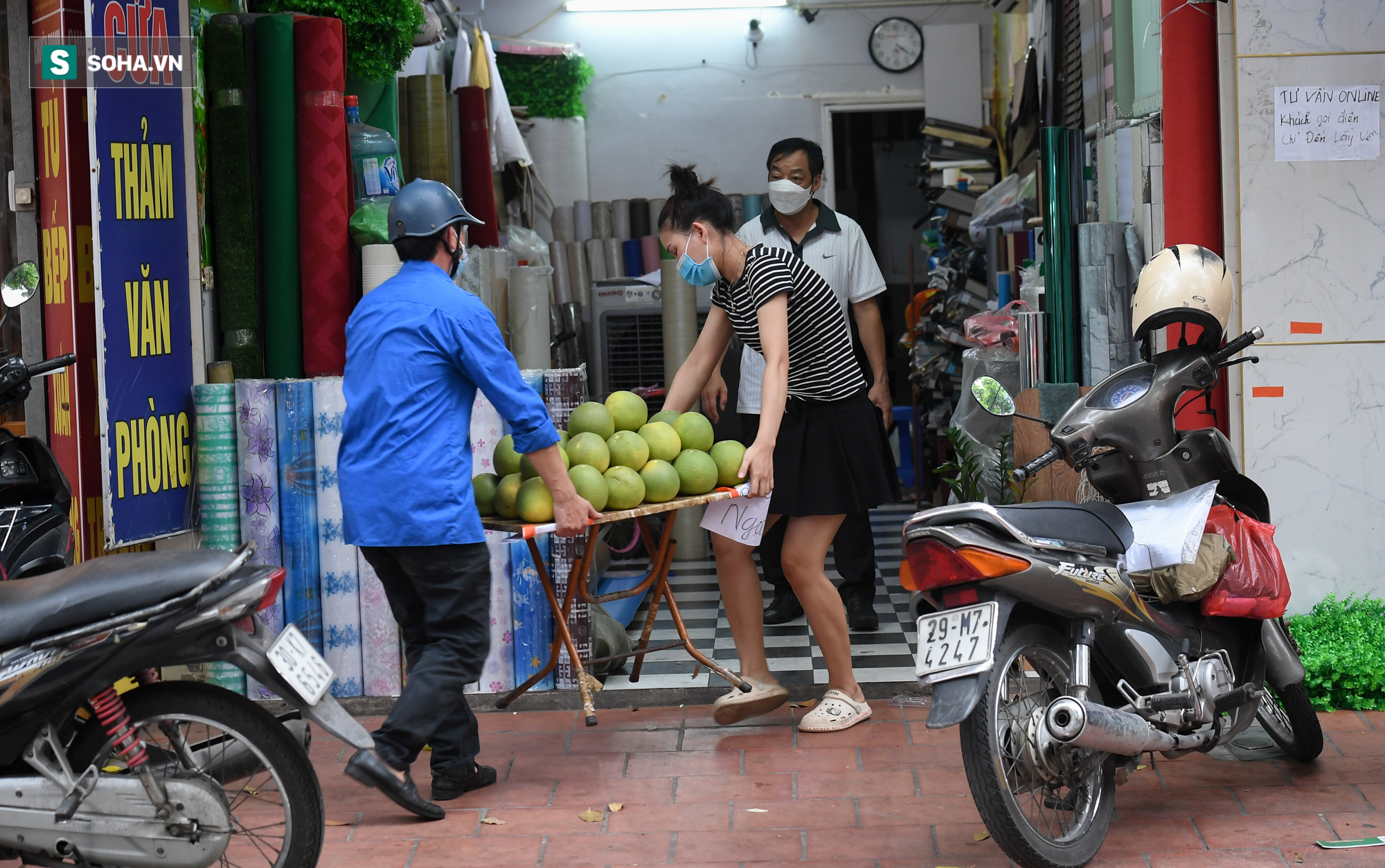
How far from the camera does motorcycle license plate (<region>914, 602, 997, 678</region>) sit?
305 centimetres

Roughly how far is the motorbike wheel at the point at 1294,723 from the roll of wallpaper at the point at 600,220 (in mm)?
7049

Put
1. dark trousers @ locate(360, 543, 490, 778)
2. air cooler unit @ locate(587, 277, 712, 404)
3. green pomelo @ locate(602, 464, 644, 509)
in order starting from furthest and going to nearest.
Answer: air cooler unit @ locate(587, 277, 712, 404) → green pomelo @ locate(602, 464, 644, 509) → dark trousers @ locate(360, 543, 490, 778)

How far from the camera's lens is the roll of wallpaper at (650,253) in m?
9.77

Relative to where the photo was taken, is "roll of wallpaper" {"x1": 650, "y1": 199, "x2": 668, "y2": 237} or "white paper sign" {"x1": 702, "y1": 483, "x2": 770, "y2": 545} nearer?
"white paper sign" {"x1": 702, "y1": 483, "x2": 770, "y2": 545}

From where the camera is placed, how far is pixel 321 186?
16.6 ft

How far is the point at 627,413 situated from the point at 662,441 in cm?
19

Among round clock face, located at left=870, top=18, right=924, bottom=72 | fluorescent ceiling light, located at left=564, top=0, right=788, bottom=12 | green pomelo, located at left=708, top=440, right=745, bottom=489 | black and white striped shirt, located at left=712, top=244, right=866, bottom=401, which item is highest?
fluorescent ceiling light, located at left=564, top=0, right=788, bottom=12

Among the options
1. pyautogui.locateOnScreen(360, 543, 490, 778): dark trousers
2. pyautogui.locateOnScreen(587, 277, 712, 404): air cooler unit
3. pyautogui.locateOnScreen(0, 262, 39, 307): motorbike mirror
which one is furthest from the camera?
pyautogui.locateOnScreen(587, 277, 712, 404): air cooler unit

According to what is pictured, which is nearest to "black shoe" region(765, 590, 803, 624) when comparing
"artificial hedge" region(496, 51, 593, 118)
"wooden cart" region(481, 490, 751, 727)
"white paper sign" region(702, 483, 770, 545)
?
"wooden cart" region(481, 490, 751, 727)

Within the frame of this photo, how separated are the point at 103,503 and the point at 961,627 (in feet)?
9.42

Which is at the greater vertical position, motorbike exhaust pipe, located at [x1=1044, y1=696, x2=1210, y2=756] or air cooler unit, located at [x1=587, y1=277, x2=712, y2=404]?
air cooler unit, located at [x1=587, y1=277, x2=712, y2=404]

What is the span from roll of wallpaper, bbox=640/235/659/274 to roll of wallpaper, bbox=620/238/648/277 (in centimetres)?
2

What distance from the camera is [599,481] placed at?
13.1 feet

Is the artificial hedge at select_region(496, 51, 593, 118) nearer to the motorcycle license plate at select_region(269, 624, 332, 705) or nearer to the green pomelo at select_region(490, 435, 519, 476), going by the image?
the green pomelo at select_region(490, 435, 519, 476)
